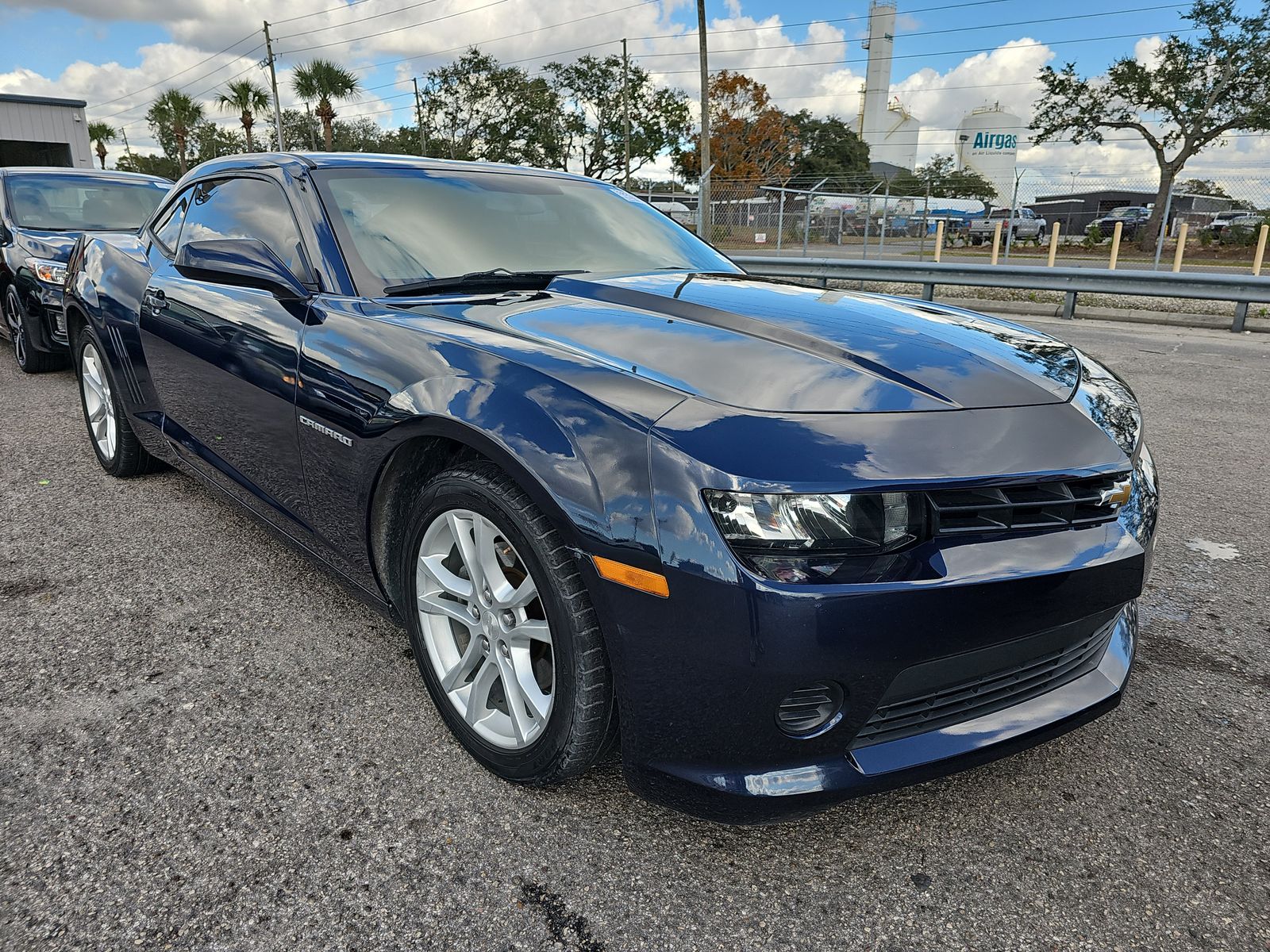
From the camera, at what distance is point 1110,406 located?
2.02m

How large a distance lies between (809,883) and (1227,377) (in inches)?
268

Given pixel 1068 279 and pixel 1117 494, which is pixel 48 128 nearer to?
pixel 1068 279

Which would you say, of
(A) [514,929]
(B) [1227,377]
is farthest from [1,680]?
(B) [1227,377]

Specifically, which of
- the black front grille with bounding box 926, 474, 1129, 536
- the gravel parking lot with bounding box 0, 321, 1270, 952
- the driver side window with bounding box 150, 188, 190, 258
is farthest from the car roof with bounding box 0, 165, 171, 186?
the black front grille with bounding box 926, 474, 1129, 536

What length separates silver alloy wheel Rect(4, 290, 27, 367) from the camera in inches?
257

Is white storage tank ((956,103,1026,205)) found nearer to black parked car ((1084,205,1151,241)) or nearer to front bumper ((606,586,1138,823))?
black parked car ((1084,205,1151,241))

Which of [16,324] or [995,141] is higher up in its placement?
[995,141]

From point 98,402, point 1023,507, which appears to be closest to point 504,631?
point 1023,507

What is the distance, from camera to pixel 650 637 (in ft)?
5.15

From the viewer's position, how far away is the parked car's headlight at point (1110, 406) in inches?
74.9

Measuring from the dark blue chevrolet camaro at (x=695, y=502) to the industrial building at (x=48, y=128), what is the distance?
28.0 m

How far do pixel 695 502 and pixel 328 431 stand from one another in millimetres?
1208

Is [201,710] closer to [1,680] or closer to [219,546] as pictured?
[1,680]

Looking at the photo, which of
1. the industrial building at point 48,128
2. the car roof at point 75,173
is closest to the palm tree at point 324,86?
the industrial building at point 48,128
